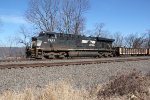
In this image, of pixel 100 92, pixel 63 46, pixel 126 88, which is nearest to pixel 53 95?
pixel 100 92

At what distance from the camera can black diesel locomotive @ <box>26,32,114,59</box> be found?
25969mm

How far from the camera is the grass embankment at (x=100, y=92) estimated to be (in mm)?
7844

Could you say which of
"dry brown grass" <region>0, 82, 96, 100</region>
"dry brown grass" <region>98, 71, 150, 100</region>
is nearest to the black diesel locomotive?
"dry brown grass" <region>98, 71, 150, 100</region>

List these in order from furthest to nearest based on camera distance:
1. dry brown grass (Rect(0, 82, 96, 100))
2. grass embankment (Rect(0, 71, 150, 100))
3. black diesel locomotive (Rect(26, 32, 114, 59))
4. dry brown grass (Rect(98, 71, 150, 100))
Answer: black diesel locomotive (Rect(26, 32, 114, 59)), dry brown grass (Rect(98, 71, 150, 100)), grass embankment (Rect(0, 71, 150, 100)), dry brown grass (Rect(0, 82, 96, 100))

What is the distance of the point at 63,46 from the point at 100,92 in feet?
62.1

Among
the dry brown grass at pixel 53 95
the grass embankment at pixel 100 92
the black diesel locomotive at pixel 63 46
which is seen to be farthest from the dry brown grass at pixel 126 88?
the black diesel locomotive at pixel 63 46

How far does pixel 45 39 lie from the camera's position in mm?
26766

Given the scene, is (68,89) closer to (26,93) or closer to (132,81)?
(26,93)

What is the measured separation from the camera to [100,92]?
909 centimetres

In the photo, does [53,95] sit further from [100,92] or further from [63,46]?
→ [63,46]

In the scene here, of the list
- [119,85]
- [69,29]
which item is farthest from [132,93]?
[69,29]

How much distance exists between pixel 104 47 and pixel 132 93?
83.9 ft

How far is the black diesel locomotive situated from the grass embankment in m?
16.6

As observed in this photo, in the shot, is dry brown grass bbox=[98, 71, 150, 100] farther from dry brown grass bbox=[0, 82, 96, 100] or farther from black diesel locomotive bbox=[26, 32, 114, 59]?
black diesel locomotive bbox=[26, 32, 114, 59]
